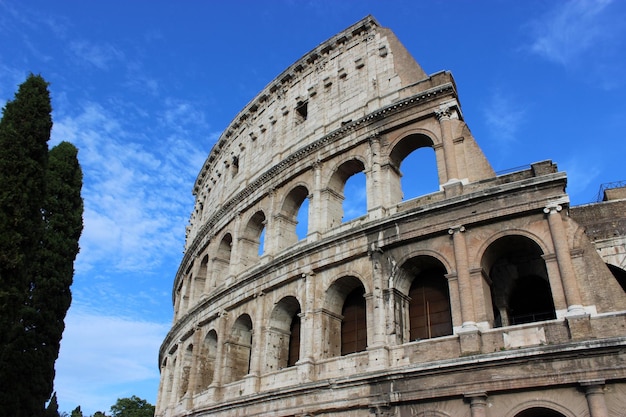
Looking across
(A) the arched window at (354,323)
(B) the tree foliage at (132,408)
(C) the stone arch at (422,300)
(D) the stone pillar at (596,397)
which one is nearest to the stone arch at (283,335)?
(A) the arched window at (354,323)

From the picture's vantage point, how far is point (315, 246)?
15.8m

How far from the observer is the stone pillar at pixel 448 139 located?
14.4 metres

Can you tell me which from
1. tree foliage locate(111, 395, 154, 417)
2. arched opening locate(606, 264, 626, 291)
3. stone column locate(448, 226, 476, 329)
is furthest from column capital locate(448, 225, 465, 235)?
tree foliage locate(111, 395, 154, 417)

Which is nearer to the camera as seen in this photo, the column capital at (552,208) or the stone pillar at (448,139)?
the column capital at (552,208)

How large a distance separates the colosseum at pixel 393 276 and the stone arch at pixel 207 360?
54 mm

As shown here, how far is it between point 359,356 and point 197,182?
18.9 metres

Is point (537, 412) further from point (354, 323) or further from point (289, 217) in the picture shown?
point (289, 217)

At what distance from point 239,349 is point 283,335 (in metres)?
2.37

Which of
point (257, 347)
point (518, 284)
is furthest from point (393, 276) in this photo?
point (257, 347)

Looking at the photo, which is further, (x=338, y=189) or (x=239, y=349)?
(x=239, y=349)

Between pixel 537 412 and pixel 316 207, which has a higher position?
pixel 316 207

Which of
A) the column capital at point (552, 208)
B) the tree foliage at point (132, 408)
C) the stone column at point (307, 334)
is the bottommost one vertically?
the stone column at point (307, 334)

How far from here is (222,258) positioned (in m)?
22.2

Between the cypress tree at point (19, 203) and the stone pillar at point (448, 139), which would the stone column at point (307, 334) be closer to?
the stone pillar at point (448, 139)
